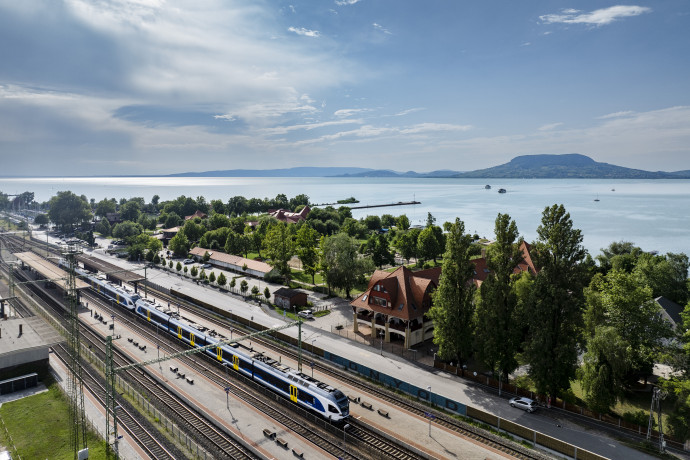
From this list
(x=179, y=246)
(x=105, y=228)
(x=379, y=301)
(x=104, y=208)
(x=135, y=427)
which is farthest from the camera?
(x=104, y=208)

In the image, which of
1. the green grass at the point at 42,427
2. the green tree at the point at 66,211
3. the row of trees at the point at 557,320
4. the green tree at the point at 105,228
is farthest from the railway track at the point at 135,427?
the green tree at the point at 66,211

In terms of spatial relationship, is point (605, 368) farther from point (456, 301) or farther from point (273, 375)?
point (273, 375)

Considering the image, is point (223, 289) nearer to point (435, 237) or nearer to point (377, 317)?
point (377, 317)

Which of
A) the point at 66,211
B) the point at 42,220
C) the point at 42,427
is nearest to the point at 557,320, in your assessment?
the point at 42,427

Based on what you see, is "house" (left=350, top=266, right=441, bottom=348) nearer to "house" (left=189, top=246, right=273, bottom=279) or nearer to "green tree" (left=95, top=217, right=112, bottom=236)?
"house" (left=189, top=246, right=273, bottom=279)

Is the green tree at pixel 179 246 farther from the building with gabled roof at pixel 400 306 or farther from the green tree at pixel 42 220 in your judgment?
the green tree at pixel 42 220
